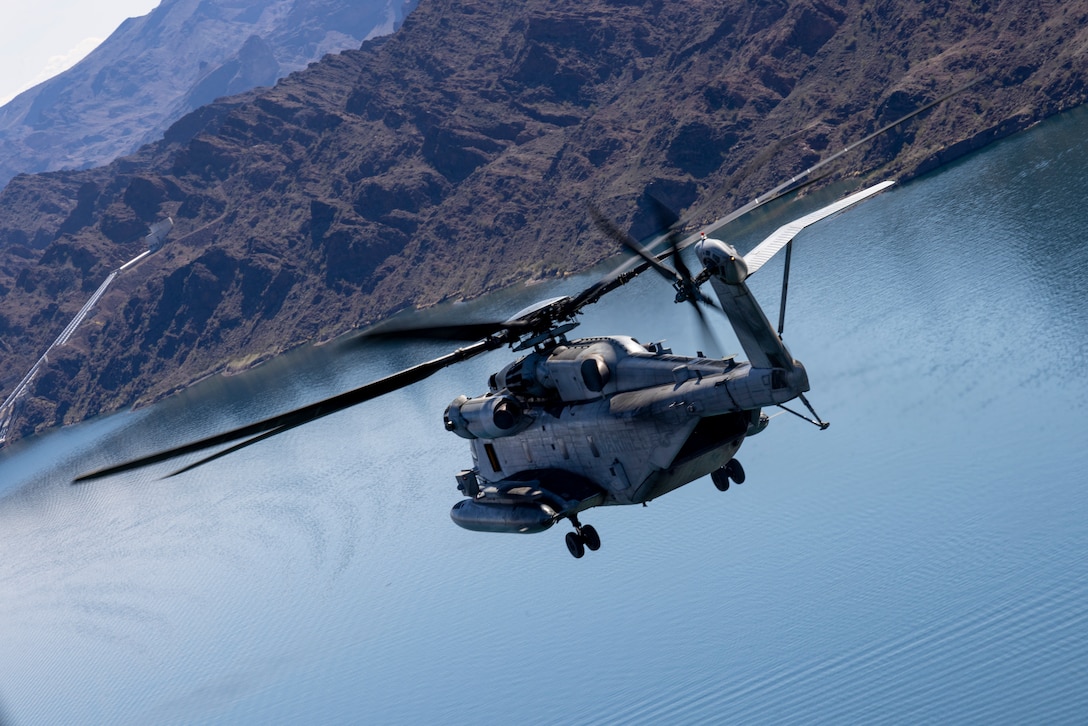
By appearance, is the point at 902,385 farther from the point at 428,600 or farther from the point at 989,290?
the point at 428,600

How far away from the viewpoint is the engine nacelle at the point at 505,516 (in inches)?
1508

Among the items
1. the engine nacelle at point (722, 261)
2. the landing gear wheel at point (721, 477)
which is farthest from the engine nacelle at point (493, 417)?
the engine nacelle at point (722, 261)

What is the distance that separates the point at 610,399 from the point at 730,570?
32.3 m

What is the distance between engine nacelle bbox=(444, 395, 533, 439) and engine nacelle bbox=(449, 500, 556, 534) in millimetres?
2858

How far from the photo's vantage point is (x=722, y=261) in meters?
29.6

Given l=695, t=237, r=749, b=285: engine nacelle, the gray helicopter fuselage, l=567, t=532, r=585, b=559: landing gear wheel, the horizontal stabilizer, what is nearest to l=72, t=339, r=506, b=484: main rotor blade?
the gray helicopter fuselage

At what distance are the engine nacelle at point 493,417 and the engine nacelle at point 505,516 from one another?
286 cm

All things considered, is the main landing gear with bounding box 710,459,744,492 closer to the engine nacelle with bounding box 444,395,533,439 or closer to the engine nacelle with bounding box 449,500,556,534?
the engine nacelle with bounding box 449,500,556,534

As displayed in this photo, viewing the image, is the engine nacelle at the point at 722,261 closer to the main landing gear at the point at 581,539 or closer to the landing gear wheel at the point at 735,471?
the landing gear wheel at the point at 735,471

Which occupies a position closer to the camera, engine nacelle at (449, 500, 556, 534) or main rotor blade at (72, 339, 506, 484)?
main rotor blade at (72, 339, 506, 484)

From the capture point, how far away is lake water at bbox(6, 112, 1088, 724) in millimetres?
55438

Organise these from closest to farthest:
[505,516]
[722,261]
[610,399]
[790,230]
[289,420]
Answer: [722,261], [289,420], [790,230], [610,399], [505,516]

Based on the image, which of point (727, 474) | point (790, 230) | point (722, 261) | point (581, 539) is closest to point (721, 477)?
point (727, 474)

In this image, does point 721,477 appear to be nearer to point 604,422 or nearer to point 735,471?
point 735,471
